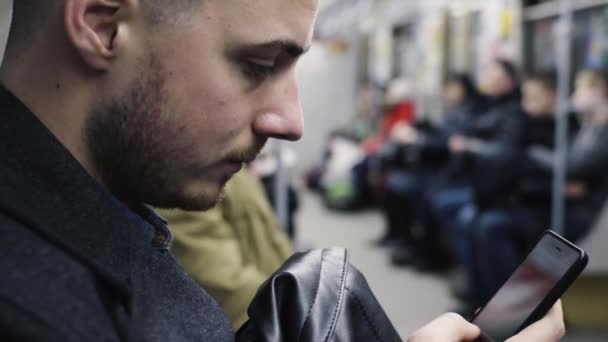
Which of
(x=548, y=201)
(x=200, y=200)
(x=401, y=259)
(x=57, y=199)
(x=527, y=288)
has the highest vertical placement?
(x=57, y=199)

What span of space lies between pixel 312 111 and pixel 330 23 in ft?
4.76

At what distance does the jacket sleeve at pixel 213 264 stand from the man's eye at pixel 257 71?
0.76 m

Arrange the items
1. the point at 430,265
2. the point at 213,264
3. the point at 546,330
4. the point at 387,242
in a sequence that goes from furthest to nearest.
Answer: the point at 387,242
the point at 430,265
the point at 213,264
the point at 546,330

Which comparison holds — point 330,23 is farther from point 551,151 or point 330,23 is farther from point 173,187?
point 173,187

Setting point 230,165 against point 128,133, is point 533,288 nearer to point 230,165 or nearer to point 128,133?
point 230,165

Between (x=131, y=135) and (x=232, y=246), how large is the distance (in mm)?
877

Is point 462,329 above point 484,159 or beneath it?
above

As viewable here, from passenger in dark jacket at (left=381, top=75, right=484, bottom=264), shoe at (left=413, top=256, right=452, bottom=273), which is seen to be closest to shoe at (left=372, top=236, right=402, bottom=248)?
passenger in dark jacket at (left=381, top=75, right=484, bottom=264)

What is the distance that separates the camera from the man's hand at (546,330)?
0.67 meters

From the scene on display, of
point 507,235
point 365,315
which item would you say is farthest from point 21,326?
point 507,235

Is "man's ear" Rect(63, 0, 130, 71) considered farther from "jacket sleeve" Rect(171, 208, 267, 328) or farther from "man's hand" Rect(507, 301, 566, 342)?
"jacket sleeve" Rect(171, 208, 267, 328)

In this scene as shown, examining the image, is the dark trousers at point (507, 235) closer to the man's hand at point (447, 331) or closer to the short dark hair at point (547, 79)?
the short dark hair at point (547, 79)

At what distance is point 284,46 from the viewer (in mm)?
642

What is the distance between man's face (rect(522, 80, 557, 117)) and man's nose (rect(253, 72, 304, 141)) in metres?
2.67
